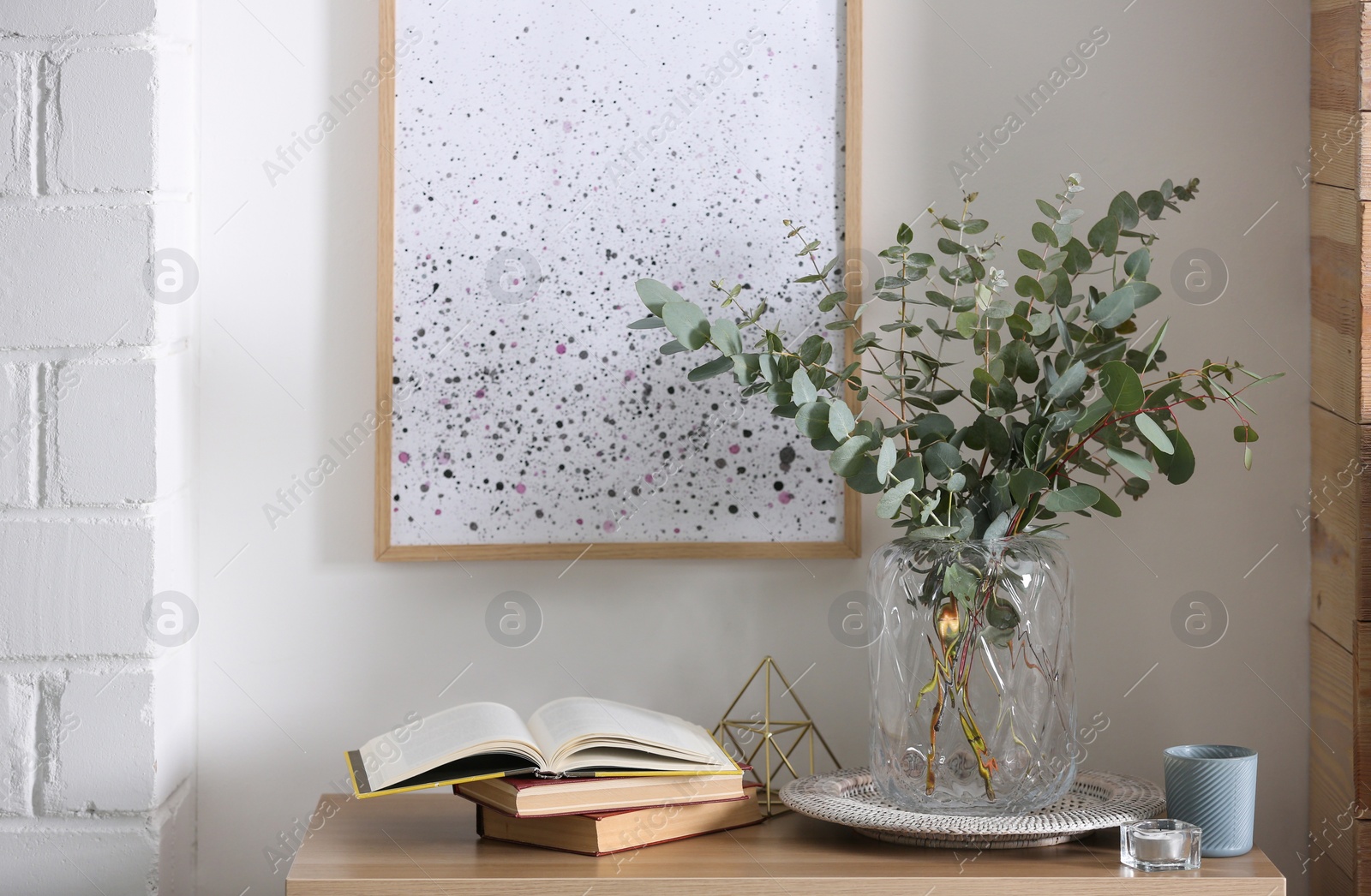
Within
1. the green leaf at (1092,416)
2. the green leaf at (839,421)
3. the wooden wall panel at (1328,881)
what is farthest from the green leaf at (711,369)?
the wooden wall panel at (1328,881)

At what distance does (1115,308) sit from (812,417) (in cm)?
32

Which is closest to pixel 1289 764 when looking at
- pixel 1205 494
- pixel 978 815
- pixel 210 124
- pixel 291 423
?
pixel 1205 494

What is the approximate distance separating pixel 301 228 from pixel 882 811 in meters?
0.90

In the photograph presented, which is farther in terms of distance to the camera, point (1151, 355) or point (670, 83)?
point (670, 83)

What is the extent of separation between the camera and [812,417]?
1054 millimetres

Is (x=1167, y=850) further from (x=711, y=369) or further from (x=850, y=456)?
(x=711, y=369)

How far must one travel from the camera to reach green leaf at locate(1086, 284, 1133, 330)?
1.10m

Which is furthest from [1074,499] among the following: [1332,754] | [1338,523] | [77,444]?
[77,444]

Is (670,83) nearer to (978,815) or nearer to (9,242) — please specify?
(9,242)

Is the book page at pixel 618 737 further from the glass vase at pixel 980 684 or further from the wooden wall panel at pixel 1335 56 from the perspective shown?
the wooden wall panel at pixel 1335 56

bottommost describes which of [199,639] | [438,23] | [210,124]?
[199,639]

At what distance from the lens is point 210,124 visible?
130 centimetres

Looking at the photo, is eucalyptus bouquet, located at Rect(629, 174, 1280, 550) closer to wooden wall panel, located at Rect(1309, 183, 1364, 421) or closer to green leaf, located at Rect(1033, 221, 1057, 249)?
green leaf, located at Rect(1033, 221, 1057, 249)

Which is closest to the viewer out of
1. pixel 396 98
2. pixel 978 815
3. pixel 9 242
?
pixel 978 815
